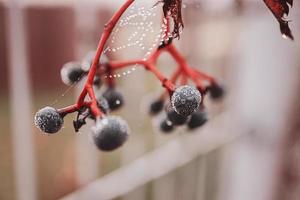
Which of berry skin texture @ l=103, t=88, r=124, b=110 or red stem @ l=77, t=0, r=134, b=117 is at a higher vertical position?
red stem @ l=77, t=0, r=134, b=117

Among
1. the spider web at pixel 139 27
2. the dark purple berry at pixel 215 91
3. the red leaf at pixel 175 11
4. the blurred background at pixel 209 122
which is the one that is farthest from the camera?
the blurred background at pixel 209 122

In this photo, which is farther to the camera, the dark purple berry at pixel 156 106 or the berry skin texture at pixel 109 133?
the dark purple berry at pixel 156 106

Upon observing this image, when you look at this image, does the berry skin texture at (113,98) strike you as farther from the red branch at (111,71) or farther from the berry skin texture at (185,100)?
the berry skin texture at (185,100)

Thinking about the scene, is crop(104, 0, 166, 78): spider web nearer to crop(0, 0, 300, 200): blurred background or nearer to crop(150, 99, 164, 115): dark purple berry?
crop(150, 99, 164, 115): dark purple berry

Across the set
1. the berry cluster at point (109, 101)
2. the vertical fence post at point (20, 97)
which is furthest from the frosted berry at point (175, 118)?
the vertical fence post at point (20, 97)

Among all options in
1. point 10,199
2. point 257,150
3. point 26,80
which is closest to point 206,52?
point 257,150

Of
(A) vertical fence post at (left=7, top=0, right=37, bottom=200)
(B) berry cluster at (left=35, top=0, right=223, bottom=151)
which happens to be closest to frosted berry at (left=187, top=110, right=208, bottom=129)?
(B) berry cluster at (left=35, top=0, right=223, bottom=151)
